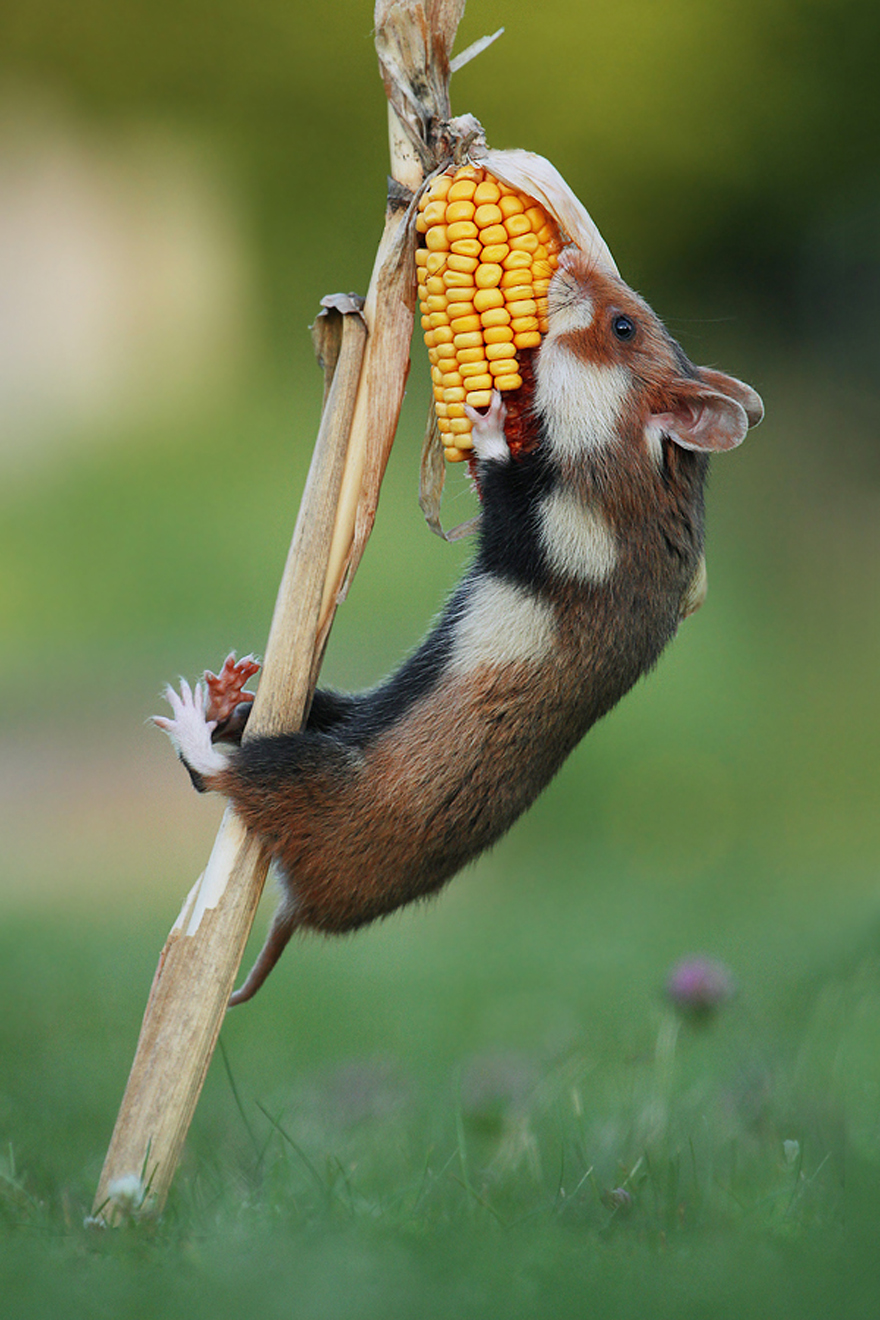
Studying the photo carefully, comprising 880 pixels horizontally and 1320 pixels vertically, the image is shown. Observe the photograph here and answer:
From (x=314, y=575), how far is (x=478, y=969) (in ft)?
5.47

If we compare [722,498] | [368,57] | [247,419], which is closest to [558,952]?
[722,498]

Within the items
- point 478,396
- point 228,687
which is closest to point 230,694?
point 228,687

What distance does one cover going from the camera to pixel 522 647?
5.18 feet

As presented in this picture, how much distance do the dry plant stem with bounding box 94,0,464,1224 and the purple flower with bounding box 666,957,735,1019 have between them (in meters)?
0.74

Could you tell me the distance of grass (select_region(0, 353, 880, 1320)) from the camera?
4.26 ft

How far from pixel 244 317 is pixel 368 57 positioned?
127 centimetres

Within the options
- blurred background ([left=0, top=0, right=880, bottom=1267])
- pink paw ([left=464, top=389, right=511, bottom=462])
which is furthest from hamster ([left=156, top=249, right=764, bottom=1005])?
blurred background ([left=0, top=0, right=880, bottom=1267])

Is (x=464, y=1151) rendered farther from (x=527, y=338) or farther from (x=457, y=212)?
(x=457, y=212)

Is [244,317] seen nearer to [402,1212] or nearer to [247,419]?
[247,419]

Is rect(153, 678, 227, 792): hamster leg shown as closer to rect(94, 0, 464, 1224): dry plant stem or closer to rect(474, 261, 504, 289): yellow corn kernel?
rect(94, 0, 464, 1224): dry plant stem

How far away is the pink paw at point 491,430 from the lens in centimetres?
155

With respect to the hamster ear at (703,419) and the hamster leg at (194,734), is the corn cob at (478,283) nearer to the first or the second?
the hamster ear at (703,419)

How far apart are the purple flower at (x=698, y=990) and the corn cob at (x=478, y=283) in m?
0.90

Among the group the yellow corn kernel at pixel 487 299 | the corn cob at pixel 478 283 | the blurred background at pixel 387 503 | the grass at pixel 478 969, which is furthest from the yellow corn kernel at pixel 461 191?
the blurred background at pixel 387 503
